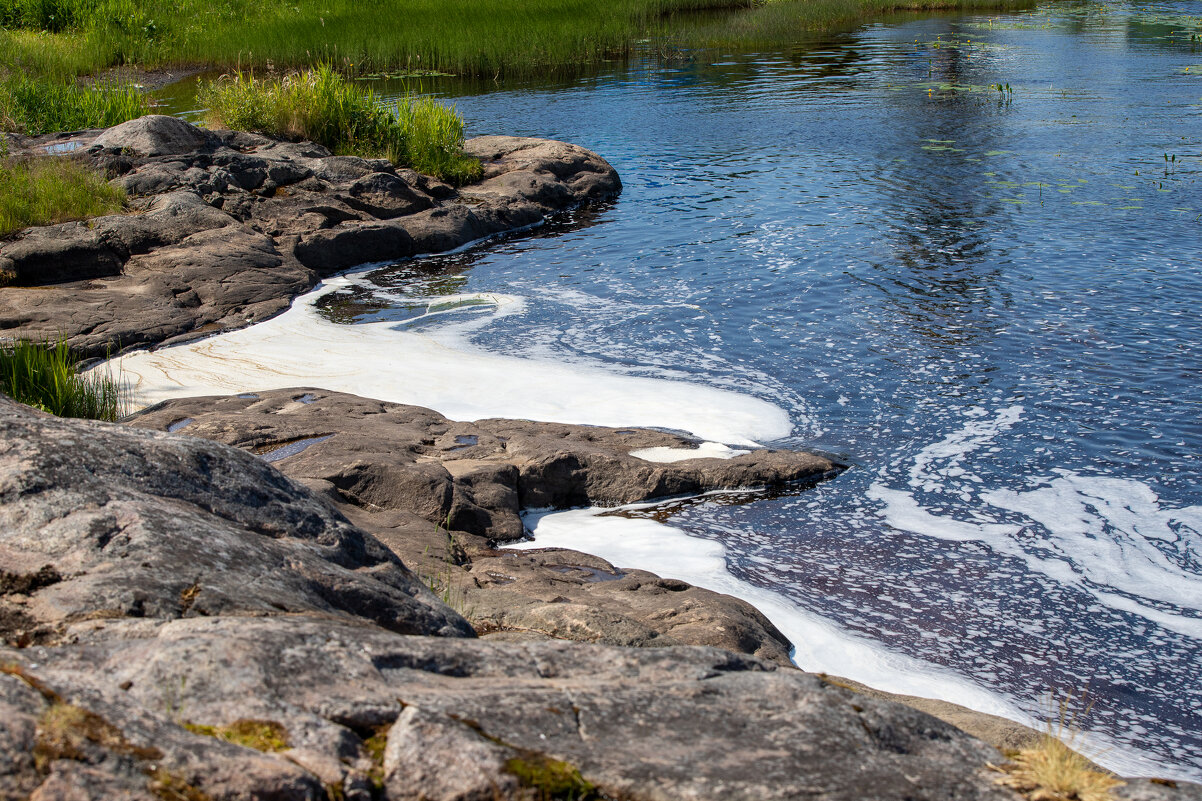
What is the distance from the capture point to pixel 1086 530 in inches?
239

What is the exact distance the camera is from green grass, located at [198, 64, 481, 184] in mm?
15898

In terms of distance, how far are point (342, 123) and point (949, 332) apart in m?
10.9

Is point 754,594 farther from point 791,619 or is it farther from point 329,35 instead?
point 329,35

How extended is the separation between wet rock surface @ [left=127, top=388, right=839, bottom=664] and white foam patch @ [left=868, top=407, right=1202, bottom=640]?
0.84m

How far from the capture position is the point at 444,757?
2.00 metres

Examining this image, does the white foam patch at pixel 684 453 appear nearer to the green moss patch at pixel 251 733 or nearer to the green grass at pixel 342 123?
the green moss patch at pixel 251 733

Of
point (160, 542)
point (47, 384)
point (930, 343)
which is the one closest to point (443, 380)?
point (47, 384)

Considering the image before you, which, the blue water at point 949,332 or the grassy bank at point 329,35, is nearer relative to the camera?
the blue water at point 949,332

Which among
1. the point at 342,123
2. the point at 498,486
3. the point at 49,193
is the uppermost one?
the point at 342,123

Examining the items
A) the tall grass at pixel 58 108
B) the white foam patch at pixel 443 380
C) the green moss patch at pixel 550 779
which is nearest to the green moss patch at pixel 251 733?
the green moss patch at pixel 550 779

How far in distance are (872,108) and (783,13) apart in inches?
672

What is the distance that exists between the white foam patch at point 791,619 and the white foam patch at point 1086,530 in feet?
4.32

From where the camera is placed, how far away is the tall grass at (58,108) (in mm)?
14789

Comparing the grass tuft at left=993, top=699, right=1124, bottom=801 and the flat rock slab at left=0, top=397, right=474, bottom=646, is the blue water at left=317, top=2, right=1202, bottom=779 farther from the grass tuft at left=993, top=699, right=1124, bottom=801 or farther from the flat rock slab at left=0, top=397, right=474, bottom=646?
the flat rock slab at left=0, top=397, right=474, bottom=646
